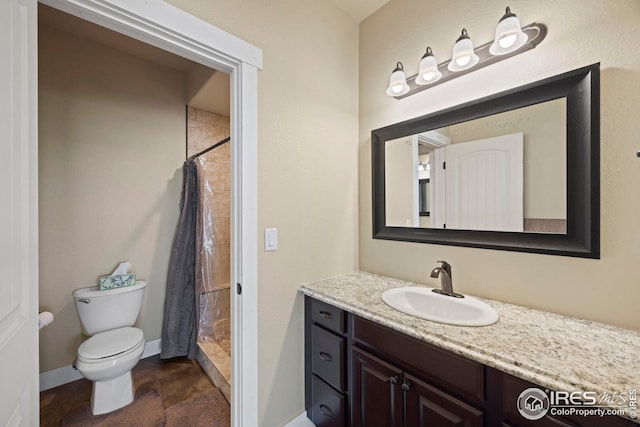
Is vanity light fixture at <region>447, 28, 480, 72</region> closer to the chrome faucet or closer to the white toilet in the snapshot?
the chrome faucet

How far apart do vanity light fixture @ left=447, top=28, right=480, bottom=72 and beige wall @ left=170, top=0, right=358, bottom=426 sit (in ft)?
2.41

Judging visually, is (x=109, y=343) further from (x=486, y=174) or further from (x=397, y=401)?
(x=486, y=174)

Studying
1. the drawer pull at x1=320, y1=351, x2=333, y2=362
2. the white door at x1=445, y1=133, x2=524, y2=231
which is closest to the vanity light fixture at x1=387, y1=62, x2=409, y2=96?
the white door at x1=445, y1=133, x2=524, y2=231

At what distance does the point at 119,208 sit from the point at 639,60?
313 cm

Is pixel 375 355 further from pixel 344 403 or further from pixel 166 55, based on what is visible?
pixel 166 55

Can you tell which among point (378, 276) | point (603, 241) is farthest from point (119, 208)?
point (603, 241)

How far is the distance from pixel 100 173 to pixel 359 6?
2.32m

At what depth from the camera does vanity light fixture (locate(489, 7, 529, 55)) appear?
1.14 meters

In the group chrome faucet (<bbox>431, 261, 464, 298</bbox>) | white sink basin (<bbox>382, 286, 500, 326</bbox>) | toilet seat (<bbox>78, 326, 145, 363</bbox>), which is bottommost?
toilet seat (<bbox>78, 326, 145, 363</bbox>)

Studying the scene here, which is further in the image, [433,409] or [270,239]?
[270,239]

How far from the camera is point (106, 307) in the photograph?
6.35ft

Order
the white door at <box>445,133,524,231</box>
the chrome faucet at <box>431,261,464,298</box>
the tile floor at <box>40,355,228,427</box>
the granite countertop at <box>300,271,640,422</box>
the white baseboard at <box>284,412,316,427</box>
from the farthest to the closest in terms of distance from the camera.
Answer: the tile floor at <box>40,355,228,427</box> → the white baseboard at <box>284,412,316,427</box> → the chrome faucet at <box>431,261,464,298</box> → the white door at <box>445,133,524,231</box> → the granite countertop at <box>300,271,640,422</box>

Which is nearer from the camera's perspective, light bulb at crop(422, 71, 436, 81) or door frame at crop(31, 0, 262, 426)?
door frame at crop(31, 0, 262, 426)
